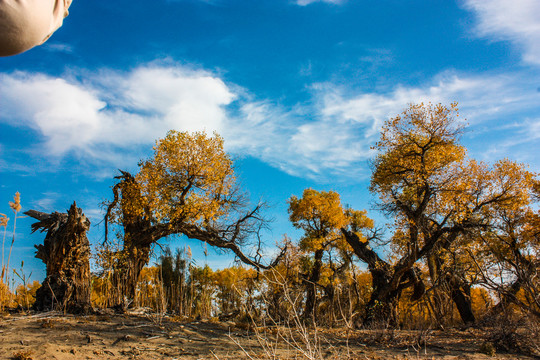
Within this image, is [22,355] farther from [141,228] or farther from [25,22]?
[141,228]

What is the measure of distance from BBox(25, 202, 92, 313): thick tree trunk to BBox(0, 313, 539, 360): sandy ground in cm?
68

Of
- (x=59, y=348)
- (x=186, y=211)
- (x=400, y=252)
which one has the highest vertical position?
(x=186, y=211)

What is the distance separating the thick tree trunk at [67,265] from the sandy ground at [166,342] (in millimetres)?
681

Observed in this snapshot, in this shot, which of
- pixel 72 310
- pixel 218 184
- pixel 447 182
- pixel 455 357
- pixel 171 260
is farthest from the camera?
pixel 171 260

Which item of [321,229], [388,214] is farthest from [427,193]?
[321,229]

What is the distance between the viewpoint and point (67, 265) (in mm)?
8859

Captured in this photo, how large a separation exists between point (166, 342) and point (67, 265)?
407 centimetres

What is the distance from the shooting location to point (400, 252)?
54.7ft

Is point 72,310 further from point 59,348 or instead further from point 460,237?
point 460,237

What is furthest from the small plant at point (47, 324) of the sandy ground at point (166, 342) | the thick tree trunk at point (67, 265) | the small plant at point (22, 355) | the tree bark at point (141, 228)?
the tree bark at point (141, 228)

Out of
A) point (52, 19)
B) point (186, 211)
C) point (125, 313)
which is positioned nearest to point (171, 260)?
point (186, 211)

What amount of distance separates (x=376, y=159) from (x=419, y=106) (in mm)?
3251

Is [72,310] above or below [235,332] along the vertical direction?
above

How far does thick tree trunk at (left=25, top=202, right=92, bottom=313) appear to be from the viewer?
28.5 feet
